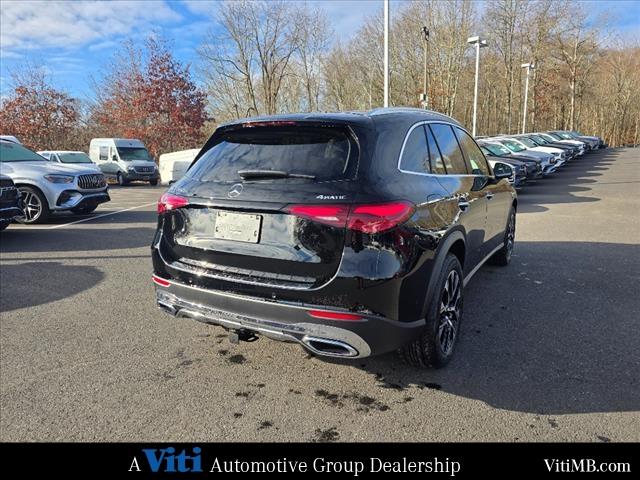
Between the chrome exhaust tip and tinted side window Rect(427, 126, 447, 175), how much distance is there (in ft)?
4.98

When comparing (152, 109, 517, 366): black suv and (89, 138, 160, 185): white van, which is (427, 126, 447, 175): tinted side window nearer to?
(152, 109, 517, 366): black suv

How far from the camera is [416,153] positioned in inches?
125

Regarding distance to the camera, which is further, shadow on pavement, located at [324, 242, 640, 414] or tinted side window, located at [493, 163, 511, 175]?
tinted side window, located at [493, 163, 511, 175]

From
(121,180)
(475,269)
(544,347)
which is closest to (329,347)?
(544,347)

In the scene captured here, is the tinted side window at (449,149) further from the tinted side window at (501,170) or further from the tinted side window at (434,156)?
the tinted side window at (501,170)

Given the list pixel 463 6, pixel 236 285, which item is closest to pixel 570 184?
pixel 236 285

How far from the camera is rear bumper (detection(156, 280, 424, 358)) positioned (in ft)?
8.43

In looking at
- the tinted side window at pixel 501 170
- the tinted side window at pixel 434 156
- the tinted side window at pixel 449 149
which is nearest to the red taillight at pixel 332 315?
the tinted side window at pixel 434 156

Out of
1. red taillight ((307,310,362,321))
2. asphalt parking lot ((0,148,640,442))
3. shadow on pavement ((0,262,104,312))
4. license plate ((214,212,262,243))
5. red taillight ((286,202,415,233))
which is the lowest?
asphalt parking lot ((0,148,640,442))

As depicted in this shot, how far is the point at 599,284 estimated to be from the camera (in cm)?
512

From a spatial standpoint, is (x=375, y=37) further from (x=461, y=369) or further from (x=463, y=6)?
(x=461, y=369)
